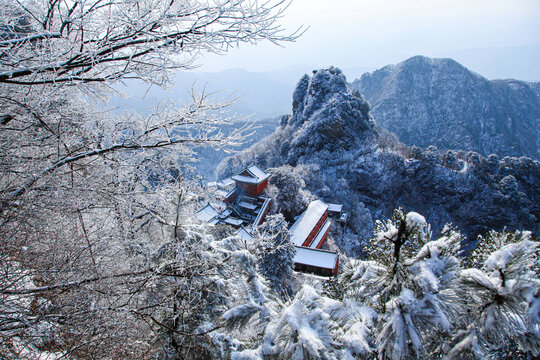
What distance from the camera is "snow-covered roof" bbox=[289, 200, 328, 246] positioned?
54.6 feet

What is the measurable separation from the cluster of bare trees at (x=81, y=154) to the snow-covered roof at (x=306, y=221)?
13.4 m

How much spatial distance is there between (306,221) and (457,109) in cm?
5527

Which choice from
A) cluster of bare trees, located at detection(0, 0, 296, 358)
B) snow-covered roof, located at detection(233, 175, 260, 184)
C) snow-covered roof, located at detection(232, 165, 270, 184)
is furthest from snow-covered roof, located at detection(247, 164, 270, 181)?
cluster of bare trees, located at detection(0, 0, 296, 358)

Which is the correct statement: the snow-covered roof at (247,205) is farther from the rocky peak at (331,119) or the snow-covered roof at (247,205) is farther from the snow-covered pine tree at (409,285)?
the snow-covered pine tree at (409,285)

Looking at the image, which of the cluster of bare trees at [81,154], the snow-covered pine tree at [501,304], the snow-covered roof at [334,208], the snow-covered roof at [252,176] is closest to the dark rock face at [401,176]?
the snow-covered roof at [334,208]

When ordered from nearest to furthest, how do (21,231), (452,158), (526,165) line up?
(21,231) → (526,165) → (452,158)

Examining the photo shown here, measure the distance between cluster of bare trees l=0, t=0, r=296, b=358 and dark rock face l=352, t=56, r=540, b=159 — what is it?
183 ft

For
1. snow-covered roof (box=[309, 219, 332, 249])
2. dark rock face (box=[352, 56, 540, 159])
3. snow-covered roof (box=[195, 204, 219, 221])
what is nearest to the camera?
snow-covered roof (box=[195, 204, 219, 221])

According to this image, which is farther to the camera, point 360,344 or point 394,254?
point 394,254

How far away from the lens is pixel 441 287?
192cm

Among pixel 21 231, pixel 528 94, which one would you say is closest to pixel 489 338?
pixel 21 231

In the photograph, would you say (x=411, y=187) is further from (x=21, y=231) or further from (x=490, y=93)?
(x=490, y=93)

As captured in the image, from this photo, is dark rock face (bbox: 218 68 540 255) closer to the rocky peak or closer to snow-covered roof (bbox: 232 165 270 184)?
the rocky peak

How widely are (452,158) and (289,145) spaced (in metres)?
19.8
